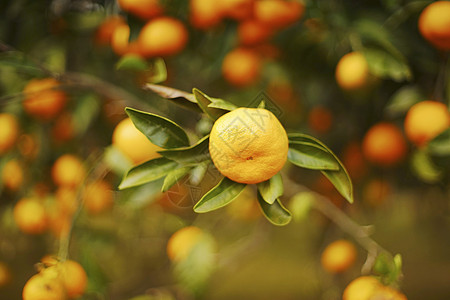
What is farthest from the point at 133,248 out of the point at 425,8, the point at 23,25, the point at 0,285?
the point at 425,8

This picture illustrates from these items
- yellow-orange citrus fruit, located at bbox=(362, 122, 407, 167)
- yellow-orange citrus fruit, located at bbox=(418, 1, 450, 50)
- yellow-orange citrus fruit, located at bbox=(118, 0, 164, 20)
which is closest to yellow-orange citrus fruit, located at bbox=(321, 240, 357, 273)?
yellow-orange citrus fruit, located at bbox=(362, 122, 407, 167)

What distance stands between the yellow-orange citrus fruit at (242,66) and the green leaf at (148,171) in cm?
29

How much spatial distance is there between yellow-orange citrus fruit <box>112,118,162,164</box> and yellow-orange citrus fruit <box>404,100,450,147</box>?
15.2 inches

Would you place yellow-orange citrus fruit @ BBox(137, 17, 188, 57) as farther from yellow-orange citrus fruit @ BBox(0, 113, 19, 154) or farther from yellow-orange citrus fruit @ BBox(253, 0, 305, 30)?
yellow-orange citrus fruit @ BBox(0, 113, 19, 154)

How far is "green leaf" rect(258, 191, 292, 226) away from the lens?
15.2 inches

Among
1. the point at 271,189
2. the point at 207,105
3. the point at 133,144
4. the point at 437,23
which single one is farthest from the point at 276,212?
the point at 437,23

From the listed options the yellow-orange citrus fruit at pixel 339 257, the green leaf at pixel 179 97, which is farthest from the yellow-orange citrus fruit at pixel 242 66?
the yellow-orange citrus fruit at pixel 339 257

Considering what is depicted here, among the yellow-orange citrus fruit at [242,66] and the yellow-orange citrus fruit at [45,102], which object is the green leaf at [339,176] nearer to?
the yellow-orange citrus fruit at [242,66]

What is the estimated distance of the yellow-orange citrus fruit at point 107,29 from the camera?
29.1 inches

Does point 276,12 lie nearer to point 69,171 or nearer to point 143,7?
point 143,7

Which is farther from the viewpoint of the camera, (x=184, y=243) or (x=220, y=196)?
(x=184, y=243)

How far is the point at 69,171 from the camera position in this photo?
0.72m

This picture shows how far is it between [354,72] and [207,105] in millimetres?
285

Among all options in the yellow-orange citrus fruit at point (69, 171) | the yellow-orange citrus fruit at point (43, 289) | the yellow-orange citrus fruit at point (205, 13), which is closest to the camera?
the yellow-orange citrus fruit at point (43, 289)
